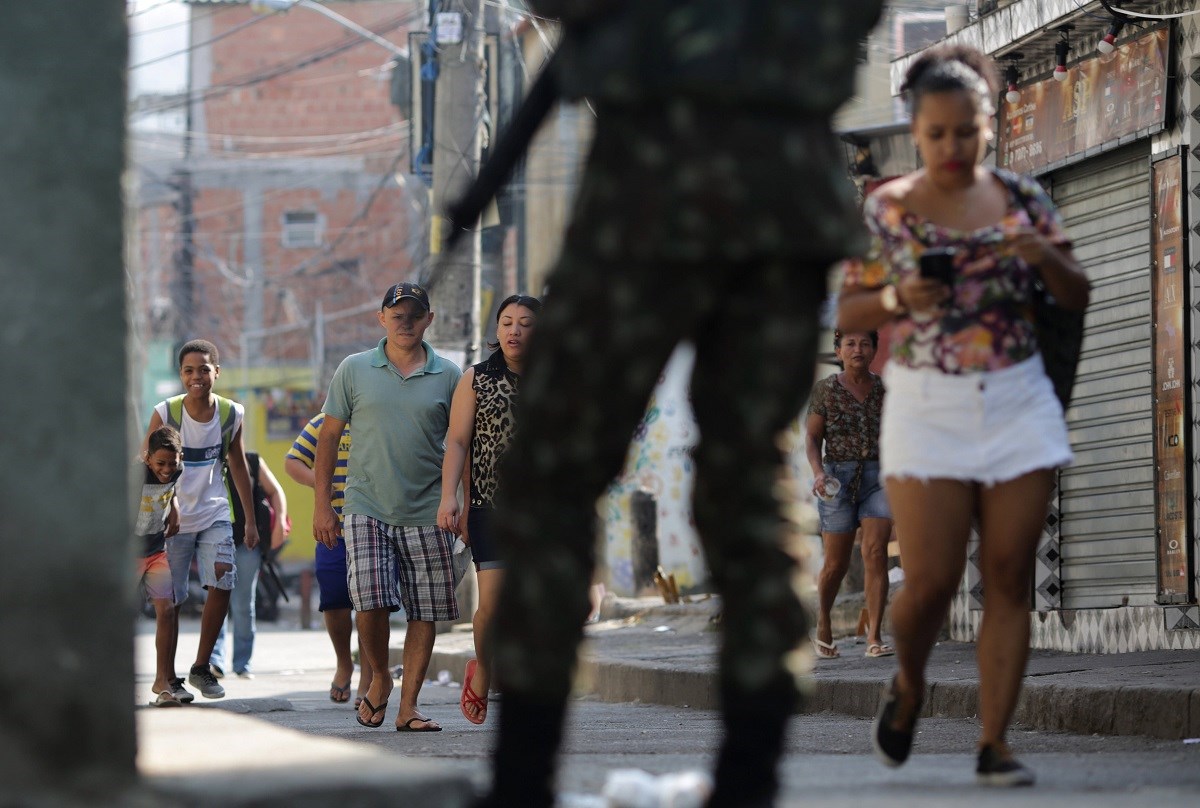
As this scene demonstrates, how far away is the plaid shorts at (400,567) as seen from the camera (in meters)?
8.86

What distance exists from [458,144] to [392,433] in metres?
7.32

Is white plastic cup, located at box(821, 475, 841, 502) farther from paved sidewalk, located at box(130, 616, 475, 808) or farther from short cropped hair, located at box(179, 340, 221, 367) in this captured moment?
paved sidewalk, located at box(130, 616, 475, 808)

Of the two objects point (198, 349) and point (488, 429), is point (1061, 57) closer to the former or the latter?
point (488, 429)

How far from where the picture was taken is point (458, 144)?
52.3ft

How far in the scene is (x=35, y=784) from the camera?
9.30ft

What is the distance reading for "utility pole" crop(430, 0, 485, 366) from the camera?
15.8 m

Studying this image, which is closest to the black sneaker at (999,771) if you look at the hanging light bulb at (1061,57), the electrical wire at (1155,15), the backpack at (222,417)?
the electrical wire at (1155,15)

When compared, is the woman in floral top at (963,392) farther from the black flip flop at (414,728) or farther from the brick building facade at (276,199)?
the brick building facade at (276,199)

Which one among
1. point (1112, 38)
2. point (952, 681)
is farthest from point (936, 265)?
point (1112, 38)

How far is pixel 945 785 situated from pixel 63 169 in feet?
8.55

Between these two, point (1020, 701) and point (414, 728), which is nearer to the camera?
point (1020, 701)

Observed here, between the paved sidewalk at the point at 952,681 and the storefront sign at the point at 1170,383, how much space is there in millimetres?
675

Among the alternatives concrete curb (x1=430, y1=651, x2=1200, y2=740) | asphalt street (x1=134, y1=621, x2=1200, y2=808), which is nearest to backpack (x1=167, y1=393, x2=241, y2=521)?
asphalt street (x1=134, y1=621, x2=1200, y2=808)

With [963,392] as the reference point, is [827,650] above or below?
below
